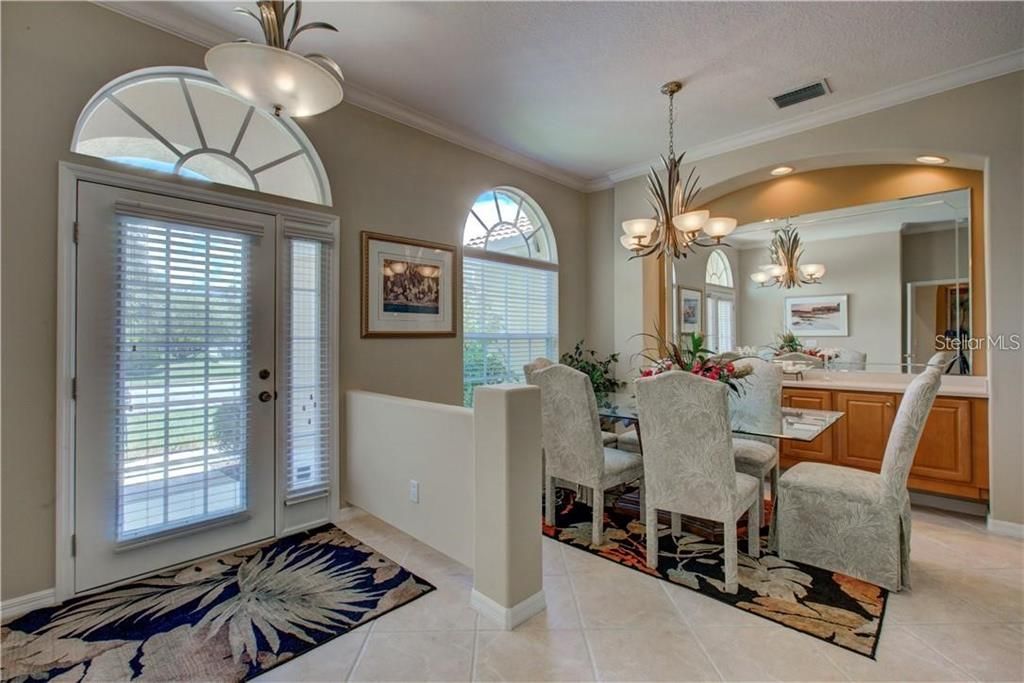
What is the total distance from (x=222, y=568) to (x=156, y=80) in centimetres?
274

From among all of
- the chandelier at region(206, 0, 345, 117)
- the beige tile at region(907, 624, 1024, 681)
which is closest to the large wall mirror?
the beige tile at region(907, 624, 1024, 681)

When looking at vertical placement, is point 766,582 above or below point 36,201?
below

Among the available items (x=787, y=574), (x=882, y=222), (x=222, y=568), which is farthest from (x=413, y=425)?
(x=882, y=222)

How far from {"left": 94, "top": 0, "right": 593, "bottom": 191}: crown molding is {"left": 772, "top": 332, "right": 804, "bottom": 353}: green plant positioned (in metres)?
2.58

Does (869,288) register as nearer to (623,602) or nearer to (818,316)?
(818,316)

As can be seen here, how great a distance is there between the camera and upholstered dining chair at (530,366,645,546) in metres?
2.74

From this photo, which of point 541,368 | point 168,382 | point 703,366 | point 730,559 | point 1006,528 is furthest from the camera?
point 541,368

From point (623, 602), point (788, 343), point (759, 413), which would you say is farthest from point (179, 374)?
point (788, 343)

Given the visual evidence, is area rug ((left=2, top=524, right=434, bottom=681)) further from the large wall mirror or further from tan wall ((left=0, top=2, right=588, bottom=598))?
the large wall mirror

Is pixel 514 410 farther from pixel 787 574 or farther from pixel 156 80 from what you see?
pixel 156 80

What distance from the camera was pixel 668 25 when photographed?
2.54 meters

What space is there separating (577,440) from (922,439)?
2.67 metres

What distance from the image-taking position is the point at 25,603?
6.85ft

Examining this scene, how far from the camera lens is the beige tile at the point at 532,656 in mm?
1704
